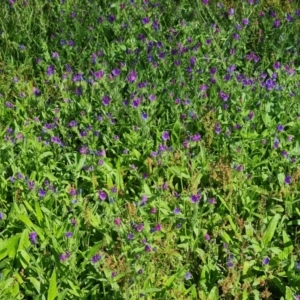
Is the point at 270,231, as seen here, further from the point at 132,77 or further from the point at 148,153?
the point at 132,77

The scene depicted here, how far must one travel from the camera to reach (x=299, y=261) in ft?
8.76

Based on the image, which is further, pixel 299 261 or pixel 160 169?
pixel 160 169

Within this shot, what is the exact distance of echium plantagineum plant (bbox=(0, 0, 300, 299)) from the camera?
2611 millimetres

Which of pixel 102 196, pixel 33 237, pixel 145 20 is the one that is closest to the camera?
pixel 33 237

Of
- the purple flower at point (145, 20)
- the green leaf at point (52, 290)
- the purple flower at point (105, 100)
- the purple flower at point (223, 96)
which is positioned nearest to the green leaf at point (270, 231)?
the purple flower at point (223, 96)

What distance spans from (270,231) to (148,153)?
2.89 ft

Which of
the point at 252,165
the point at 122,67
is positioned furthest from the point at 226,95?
the point at 122,67

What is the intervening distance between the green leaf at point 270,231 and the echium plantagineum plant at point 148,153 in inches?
0.4

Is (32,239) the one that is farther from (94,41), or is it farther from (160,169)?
(94,41)

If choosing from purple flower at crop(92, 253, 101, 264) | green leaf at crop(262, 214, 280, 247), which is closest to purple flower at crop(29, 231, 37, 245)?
purple flower at crop(92, 253, 101, 264)

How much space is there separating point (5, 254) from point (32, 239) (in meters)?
0.21

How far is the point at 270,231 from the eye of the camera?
2.77 m

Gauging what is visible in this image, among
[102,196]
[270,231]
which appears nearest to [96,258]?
[102,196]

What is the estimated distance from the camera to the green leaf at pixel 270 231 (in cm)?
274
